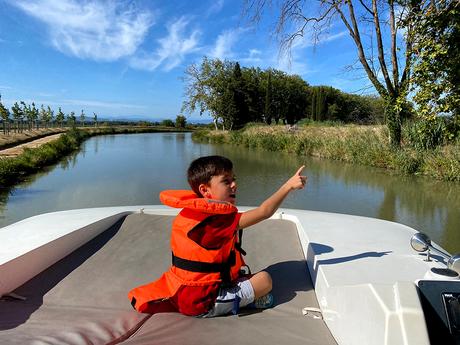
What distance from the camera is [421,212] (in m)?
5.91

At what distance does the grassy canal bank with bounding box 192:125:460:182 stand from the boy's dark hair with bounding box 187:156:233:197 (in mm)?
8079

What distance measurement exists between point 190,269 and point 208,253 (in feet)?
0.31

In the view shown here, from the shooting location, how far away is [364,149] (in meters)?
11.4

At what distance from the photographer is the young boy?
1397 millimetres

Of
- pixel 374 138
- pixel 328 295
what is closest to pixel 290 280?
pixel 328 295

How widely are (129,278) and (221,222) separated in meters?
0.65

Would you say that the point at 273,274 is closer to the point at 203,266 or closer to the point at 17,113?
the point at 203,266

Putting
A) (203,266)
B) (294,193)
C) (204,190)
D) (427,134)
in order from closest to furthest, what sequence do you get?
(203,266), (204,190), (294,193), (427,134)

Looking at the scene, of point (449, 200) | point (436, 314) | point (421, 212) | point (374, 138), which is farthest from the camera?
point (374, 138)

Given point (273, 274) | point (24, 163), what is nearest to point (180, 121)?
point (24, 163)

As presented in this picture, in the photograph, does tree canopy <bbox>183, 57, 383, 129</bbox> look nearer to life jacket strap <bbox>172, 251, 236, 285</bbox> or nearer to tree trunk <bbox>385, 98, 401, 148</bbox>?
tree trunk <bbox>385, 98, 401, 148</bbox>

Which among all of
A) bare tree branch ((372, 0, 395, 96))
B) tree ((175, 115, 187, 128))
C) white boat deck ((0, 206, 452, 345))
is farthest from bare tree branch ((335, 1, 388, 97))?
tree ((175, 115, 187, 128))

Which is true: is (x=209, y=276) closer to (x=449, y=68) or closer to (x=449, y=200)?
(x=449, y=200)

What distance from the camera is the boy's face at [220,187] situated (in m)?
1.48
